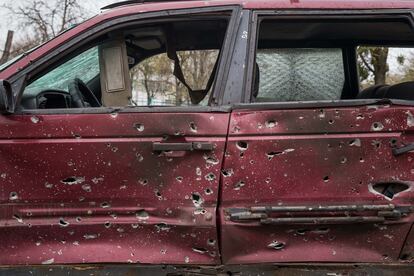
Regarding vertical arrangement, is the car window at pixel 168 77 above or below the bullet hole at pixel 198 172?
above

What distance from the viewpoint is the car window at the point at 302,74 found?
353 centimetres

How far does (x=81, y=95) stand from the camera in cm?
286

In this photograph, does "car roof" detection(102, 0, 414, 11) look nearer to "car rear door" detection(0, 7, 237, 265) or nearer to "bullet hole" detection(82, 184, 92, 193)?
"car rear door" detection(0, 7, 237, 265)

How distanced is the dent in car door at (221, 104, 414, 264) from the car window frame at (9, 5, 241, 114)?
25cm

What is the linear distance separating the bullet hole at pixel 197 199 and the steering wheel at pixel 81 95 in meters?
0.86

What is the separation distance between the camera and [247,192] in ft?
7.64

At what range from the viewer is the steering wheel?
2750 millimetres

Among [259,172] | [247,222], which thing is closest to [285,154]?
[259,172]

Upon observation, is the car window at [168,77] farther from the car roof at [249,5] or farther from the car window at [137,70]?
the car roof at [249,5]

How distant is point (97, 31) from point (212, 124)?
2.49 feet

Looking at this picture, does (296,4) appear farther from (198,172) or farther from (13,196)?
(13,196)

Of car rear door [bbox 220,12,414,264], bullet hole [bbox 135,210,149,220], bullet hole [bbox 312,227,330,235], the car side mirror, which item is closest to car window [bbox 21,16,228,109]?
the car side mirror

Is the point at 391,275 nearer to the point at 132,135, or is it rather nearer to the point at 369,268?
the point at 369,268

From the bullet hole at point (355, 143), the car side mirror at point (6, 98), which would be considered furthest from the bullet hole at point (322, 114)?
the car side mirror at point (6, 98)
